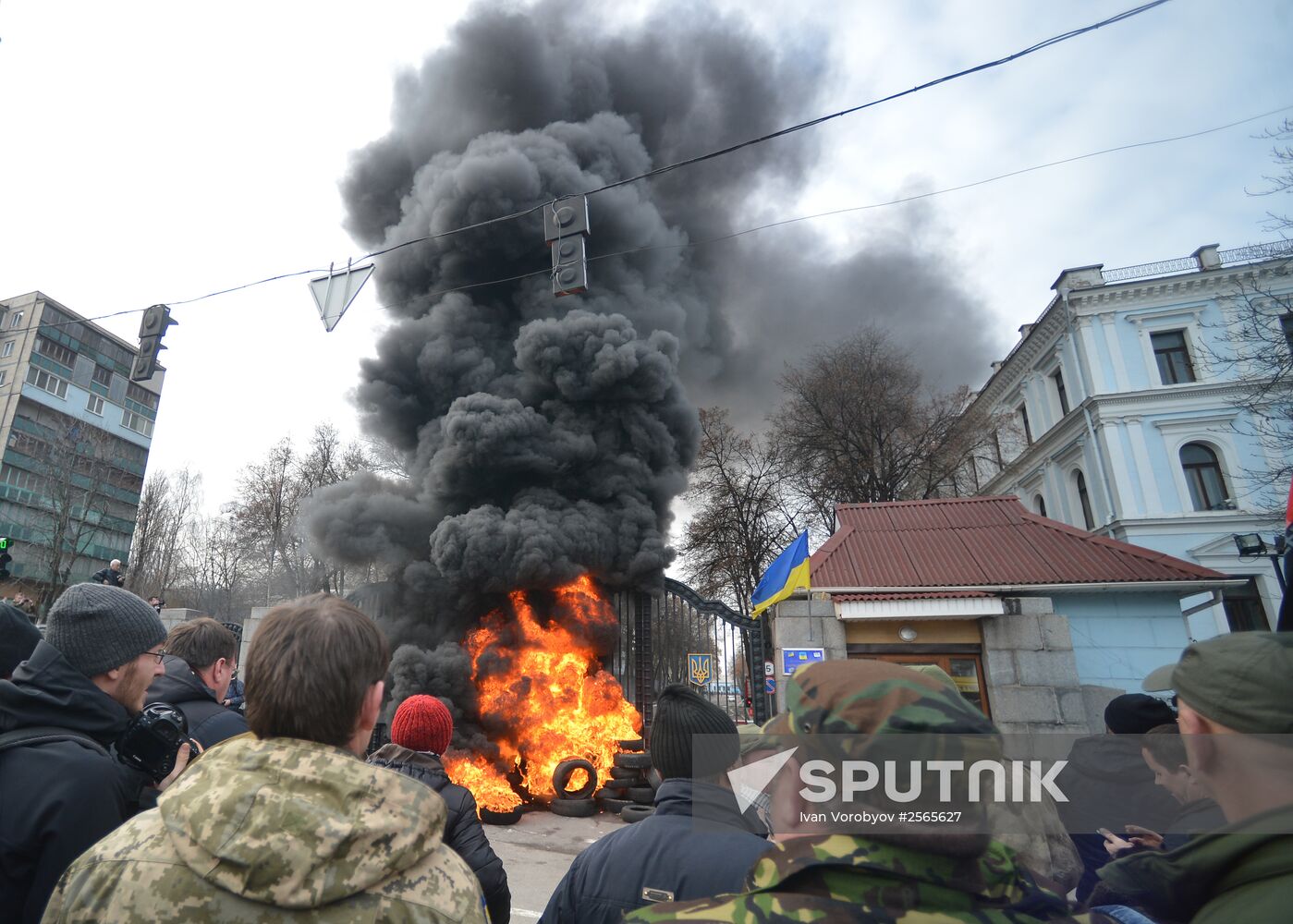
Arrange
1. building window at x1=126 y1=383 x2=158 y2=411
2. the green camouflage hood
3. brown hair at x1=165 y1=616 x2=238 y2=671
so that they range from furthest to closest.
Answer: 1. building window at x1=126 y1=383 x2=158 y2=411
2. brown hair at x1=165 y1=616 x2=238 y2=671
3. the green camouflage hood

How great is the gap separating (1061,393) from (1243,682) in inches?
1098

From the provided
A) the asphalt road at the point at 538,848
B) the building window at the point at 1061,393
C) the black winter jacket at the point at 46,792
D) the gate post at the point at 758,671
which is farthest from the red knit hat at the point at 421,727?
the building window at the point at 1061,393

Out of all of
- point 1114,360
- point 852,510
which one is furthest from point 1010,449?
point 852,510

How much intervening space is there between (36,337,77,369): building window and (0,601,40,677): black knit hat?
3897 centimetres

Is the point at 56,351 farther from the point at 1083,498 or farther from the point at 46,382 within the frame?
the point at 1083,498

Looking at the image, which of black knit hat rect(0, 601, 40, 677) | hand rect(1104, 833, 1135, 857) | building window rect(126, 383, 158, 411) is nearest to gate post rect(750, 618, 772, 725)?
hand rect(1104, 833, 1135, 857)

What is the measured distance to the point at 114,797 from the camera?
1.68m

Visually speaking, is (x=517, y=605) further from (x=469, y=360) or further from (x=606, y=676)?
(x=469, y=360)

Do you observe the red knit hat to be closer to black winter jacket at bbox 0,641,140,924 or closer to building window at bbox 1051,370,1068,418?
black winter jacket at bbox 0,641,140,924

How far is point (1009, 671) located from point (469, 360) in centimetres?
1362

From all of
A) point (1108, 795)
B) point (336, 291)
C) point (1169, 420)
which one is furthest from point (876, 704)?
point (1169, 420)

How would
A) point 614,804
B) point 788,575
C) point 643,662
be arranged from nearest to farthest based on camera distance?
1. point 788,575
2. point 614,804
3. point 643,662

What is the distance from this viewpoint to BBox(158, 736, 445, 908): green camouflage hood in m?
1.04

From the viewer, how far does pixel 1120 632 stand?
7.76m
